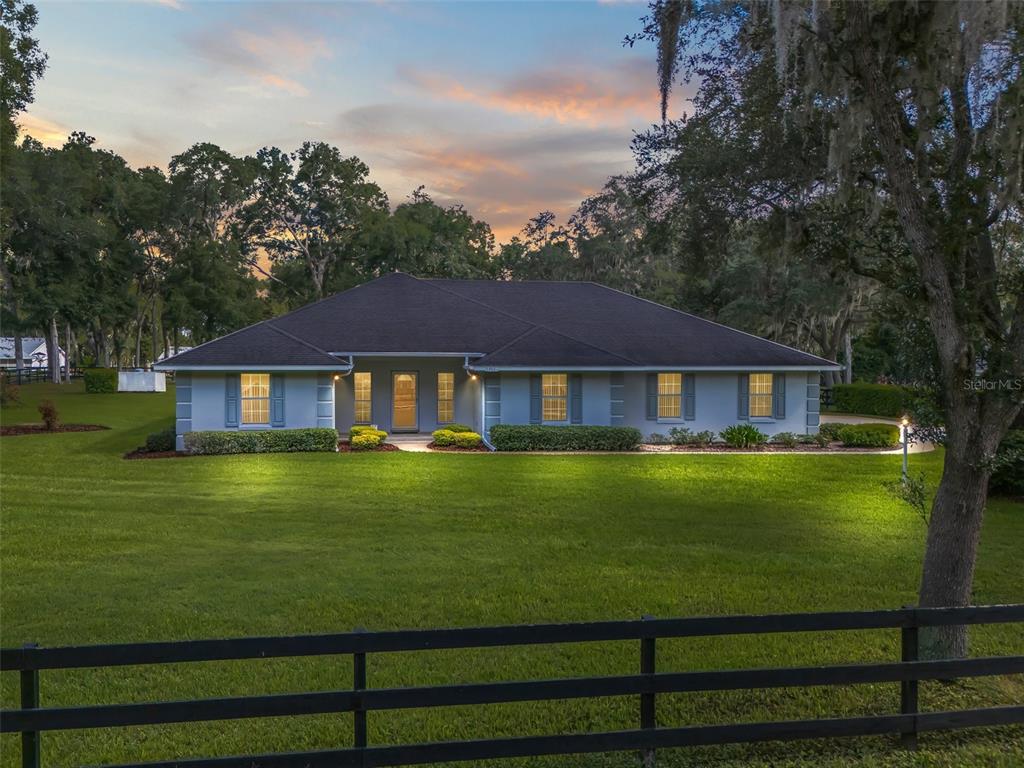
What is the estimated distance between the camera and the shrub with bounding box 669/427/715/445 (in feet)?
75.3

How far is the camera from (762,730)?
462cm

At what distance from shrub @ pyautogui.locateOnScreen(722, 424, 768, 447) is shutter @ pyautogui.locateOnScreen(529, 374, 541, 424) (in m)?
5.87

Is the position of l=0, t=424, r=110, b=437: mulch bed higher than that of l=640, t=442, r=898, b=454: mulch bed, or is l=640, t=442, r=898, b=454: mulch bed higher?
l=0, t=424, r=110, b=437: mulch bed

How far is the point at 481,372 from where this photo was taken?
23.2m

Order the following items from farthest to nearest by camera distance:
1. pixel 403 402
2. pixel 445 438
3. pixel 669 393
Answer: pixel 403 402 → pixel 669 393 → pixel 445 438

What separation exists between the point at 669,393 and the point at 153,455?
1567 cm

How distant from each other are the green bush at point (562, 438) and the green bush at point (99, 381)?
113ft

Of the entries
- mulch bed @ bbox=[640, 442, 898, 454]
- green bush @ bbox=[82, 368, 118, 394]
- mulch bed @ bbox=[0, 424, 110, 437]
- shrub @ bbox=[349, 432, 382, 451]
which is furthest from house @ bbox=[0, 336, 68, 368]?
mulch bed @ bbox=[640, 442, 898, 454]

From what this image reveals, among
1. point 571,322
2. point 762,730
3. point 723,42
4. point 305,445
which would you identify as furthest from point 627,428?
point 762,730

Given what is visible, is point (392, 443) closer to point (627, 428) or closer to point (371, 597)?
point (627, 428)

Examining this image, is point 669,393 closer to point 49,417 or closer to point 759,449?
point 759,449

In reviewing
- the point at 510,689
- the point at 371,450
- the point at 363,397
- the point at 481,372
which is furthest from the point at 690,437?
the point at 510,689

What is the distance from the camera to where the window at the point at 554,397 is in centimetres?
2289

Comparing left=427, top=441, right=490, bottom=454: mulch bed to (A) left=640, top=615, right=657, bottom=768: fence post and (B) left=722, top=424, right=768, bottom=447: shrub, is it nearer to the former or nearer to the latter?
(B) left=722, top=424, right=768, bottom=447: shrub
